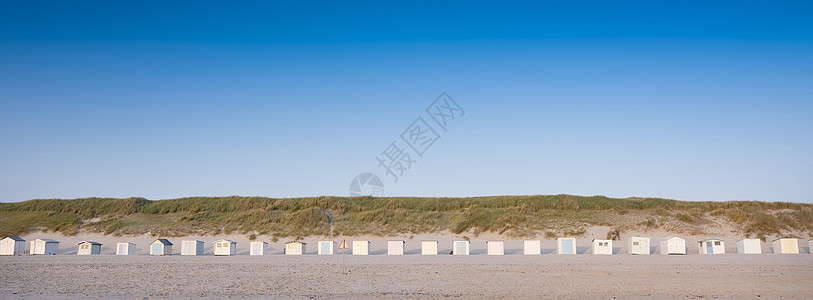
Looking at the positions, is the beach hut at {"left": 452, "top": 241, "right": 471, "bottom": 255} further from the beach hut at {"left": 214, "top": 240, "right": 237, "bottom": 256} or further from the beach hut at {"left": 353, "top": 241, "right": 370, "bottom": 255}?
the beach hut at {"left": 214, "top": 240, "right": 237, "bottom": 256}

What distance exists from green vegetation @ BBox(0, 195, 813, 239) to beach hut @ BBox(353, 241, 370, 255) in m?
8.10

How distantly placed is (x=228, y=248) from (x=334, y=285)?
21.0 metres

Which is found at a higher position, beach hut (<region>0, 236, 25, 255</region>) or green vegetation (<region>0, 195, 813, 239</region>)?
green vegetation (<region>0, 195, 813, 239</region>)

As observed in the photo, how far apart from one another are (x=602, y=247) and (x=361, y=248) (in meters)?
12.4

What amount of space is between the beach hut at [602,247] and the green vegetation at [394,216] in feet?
25.4

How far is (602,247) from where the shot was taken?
3122cm

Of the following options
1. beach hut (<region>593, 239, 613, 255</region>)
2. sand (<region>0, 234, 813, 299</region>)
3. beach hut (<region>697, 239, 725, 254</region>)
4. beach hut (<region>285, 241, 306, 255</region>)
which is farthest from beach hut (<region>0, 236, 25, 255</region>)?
beach hut (<region>697, 239, 725, 254</region>)

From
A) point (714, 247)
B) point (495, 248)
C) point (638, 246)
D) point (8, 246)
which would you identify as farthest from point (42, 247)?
point (714, 247)

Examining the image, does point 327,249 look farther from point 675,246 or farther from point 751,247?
point 751,247

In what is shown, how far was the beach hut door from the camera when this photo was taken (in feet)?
103

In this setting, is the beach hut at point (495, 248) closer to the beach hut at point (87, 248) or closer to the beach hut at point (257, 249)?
the beach hut at point (257, 249)

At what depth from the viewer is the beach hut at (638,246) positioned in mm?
31344

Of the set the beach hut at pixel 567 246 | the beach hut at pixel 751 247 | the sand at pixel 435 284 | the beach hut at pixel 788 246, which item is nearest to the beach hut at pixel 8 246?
the sand at pixel 435 284

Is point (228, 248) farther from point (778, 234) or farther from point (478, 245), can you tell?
point (778, 234)
